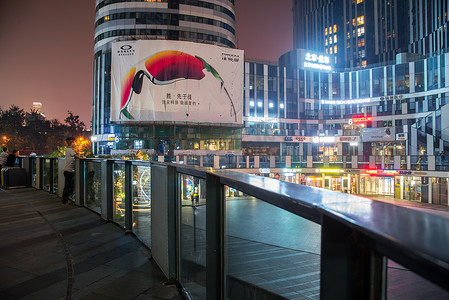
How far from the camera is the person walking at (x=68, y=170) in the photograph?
8844 mm

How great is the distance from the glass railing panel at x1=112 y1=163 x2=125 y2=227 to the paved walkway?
225 mm

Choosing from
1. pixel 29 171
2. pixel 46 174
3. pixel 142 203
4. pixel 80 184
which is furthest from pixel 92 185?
pixel 29 171

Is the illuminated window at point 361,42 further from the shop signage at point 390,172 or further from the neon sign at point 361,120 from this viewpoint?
the shop signage at point 390,172

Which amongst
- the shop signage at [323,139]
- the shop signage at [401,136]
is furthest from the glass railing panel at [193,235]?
the shop signage at [323,139]

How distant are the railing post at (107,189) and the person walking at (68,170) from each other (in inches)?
105

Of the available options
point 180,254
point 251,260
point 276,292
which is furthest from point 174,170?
point 276,292

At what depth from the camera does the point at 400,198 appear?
32219 mm

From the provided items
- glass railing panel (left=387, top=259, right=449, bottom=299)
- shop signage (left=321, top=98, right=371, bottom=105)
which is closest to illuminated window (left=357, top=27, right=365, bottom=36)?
shop signage (left=321, top=98, right=371, bottom=105)

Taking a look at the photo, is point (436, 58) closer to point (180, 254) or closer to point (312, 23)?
point (180, 254)

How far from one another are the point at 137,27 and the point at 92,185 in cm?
5526

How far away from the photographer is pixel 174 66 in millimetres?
36094

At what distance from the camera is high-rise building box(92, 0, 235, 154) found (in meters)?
55.8

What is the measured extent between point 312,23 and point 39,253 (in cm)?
14273

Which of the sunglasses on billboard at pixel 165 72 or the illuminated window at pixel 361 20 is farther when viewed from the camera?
the illuminated window at pixel 361 20
